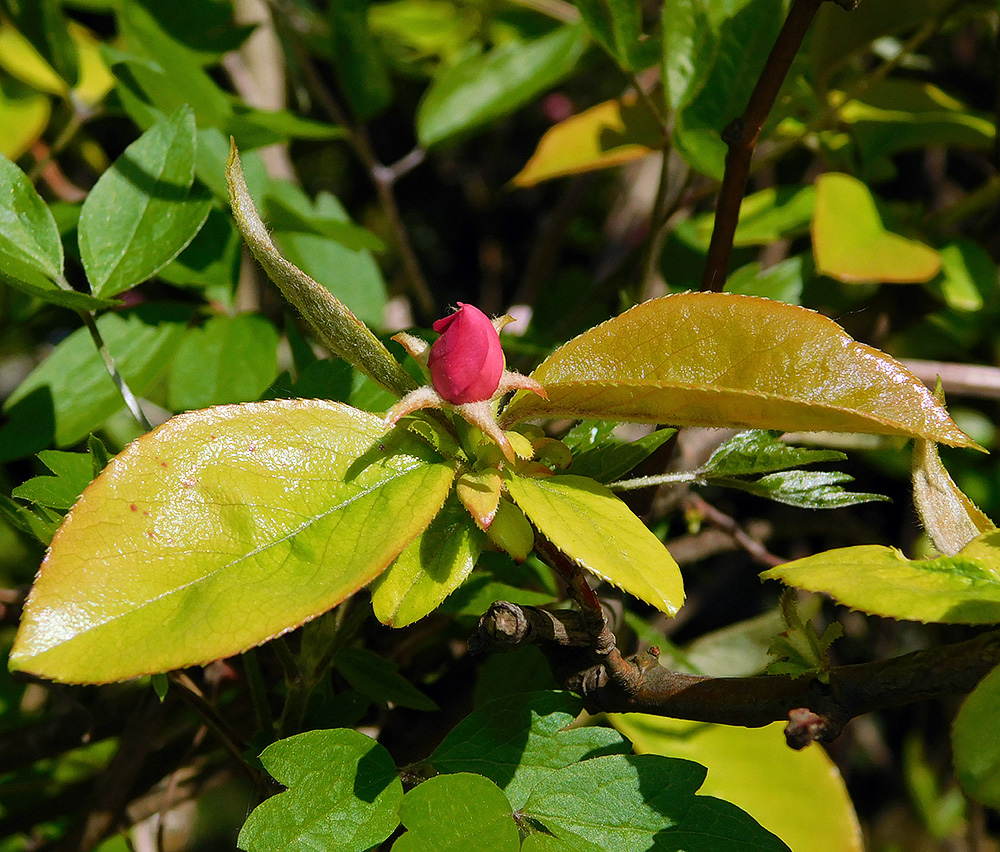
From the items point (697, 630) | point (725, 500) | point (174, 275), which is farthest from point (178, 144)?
point (697, 630)

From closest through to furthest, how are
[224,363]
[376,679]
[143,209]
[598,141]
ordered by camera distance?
[376,679] → [143,209] → [224,363] → [598,141]

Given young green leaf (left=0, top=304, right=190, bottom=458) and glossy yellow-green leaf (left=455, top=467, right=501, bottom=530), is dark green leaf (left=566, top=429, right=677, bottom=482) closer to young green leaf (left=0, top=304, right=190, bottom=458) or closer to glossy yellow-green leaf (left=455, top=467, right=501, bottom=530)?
glossy yellow-green leaf (left=455, top=467, right=501, bottom=530)

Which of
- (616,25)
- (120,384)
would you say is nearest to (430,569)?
(120,384)

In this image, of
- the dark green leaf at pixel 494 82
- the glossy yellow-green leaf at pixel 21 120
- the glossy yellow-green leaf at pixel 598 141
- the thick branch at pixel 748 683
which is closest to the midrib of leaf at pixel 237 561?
the thick branch at pixel 748 683

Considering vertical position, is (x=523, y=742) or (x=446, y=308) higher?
(x=446, y=308)

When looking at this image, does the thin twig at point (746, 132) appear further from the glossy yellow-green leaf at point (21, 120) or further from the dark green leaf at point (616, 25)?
the glossy yellow-green leaf at point (21, 120)

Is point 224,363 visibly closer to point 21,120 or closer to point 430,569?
point 430,569
